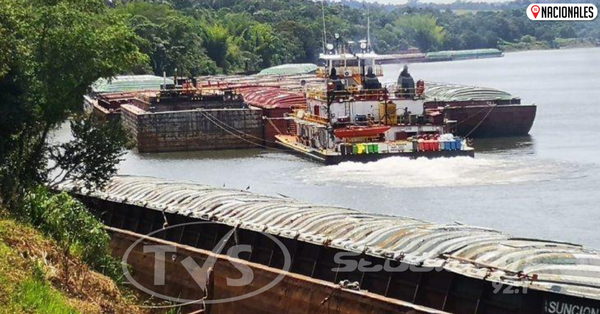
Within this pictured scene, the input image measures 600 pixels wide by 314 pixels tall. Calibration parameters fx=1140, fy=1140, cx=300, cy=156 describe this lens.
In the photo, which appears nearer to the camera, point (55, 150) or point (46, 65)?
point (46, 65)

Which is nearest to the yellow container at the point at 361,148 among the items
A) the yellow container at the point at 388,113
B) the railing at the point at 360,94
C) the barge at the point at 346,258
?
the yellow container at the point at 388,113

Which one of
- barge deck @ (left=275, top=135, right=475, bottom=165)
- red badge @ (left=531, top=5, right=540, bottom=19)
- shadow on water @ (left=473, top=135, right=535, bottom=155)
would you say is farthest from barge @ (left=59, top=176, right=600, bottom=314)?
shadow on water @ (left=473, top=135, right=535, bottom=155)

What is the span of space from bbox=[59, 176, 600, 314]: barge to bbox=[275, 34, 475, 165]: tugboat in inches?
1019

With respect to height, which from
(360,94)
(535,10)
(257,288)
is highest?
(535,10)

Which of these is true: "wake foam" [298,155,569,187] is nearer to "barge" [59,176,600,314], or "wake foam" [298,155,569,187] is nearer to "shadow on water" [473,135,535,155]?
"shadow on water" [473,135,535,155]

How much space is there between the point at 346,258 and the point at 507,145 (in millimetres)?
44697

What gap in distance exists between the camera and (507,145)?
2522 inches

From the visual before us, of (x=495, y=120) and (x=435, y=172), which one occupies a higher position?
(x=495, y=120)

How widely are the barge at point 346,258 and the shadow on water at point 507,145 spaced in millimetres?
35317

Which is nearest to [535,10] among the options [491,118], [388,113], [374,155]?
[374,155]

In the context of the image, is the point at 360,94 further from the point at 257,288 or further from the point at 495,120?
the point at 257,288

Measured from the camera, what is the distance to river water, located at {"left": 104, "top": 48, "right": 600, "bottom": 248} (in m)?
37.6

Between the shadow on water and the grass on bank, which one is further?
the shadow on water

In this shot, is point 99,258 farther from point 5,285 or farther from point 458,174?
point 458,174
